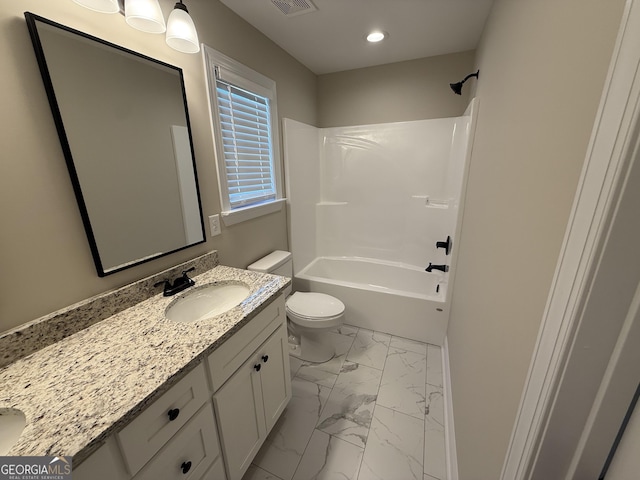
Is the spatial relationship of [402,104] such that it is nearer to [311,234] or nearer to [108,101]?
[311,234]

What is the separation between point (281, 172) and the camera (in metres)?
2.27

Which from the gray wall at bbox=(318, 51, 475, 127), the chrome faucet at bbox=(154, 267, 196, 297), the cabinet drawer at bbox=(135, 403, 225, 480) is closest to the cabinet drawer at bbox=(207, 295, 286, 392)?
the cabinet drawer at bbox=(135, 403, 225, 480)

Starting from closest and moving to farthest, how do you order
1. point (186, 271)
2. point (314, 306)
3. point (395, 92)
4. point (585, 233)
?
point (585, 233) < point (186, 271) < point (314, 306) < point (395, 92)

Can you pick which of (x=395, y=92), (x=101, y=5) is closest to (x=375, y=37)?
(x=395, y=92)

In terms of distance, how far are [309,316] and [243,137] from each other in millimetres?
1367

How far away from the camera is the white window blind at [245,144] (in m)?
1.64

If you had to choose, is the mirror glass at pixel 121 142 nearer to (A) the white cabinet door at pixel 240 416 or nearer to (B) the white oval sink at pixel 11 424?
(B) the white oval sink at pixel 11 424

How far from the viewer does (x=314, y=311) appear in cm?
193

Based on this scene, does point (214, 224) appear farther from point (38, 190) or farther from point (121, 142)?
point (38, 190)

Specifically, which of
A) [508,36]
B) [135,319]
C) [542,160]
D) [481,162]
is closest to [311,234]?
[481,162]

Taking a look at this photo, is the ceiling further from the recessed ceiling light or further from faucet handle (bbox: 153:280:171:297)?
faucet handle (bbox: 153:280:171:297)

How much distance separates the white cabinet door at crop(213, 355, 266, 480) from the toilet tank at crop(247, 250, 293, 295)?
0.71 m

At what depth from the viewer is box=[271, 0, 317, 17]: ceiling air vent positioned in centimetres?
148

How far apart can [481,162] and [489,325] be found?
0.96 meters
